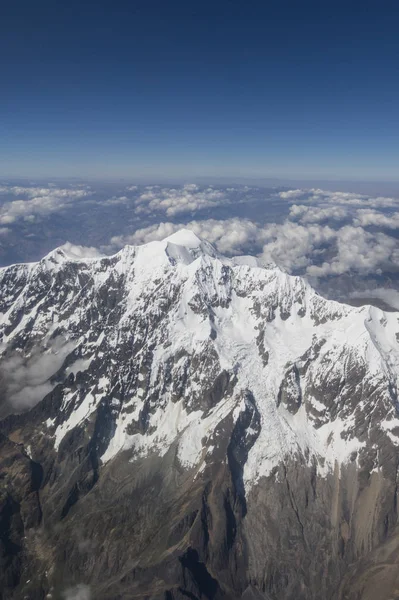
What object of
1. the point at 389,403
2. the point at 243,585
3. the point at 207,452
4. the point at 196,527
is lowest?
the point at 243,585

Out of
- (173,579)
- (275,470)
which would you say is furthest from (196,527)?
(275,470)

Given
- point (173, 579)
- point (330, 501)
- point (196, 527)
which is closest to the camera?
point (173, 579)

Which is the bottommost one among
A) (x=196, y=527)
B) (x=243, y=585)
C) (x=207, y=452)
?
(x=243, y=585)

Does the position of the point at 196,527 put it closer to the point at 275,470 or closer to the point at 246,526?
the point at 246,526

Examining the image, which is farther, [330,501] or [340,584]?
[330,501]

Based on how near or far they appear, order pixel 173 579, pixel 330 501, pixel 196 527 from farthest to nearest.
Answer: pixel 330 501 → pixel 196 527 → pixel 173 579

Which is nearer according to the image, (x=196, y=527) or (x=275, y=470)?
(x=196, y=527)

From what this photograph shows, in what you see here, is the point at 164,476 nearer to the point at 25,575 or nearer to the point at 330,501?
the point at 25,575

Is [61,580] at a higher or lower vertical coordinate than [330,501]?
lower

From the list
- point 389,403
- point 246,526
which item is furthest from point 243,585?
point 389,403
